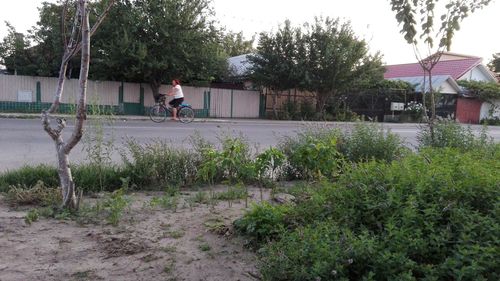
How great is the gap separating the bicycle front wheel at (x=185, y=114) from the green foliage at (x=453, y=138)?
1388 centimetres

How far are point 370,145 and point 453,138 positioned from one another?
1.21 metres

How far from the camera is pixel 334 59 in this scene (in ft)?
83.4

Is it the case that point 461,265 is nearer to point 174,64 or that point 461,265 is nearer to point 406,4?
point 406,4

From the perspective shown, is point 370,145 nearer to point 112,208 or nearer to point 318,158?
point 318,158

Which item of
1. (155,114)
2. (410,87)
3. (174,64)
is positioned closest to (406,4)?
(155,114)

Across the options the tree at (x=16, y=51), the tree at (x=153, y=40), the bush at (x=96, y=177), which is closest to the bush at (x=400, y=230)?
the bush at (x=96, y=177)

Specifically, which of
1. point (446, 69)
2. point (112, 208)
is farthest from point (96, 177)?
point (446, 69)

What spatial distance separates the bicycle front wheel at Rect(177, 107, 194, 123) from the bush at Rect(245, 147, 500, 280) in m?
17.0

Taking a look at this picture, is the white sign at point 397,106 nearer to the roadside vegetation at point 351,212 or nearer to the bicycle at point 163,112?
the bicycle at point 163,112

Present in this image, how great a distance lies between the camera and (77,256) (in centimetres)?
359

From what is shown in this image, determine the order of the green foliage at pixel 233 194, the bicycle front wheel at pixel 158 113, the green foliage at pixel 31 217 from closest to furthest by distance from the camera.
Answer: the green foliage at pixel 31 217
the green foliage at pixel 233 194
the bicycle front wheel at pixel 158 113

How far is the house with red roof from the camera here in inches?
1428

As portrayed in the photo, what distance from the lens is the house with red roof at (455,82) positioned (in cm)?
3628

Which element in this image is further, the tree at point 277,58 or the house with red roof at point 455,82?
the house with red roof at point 455,82
